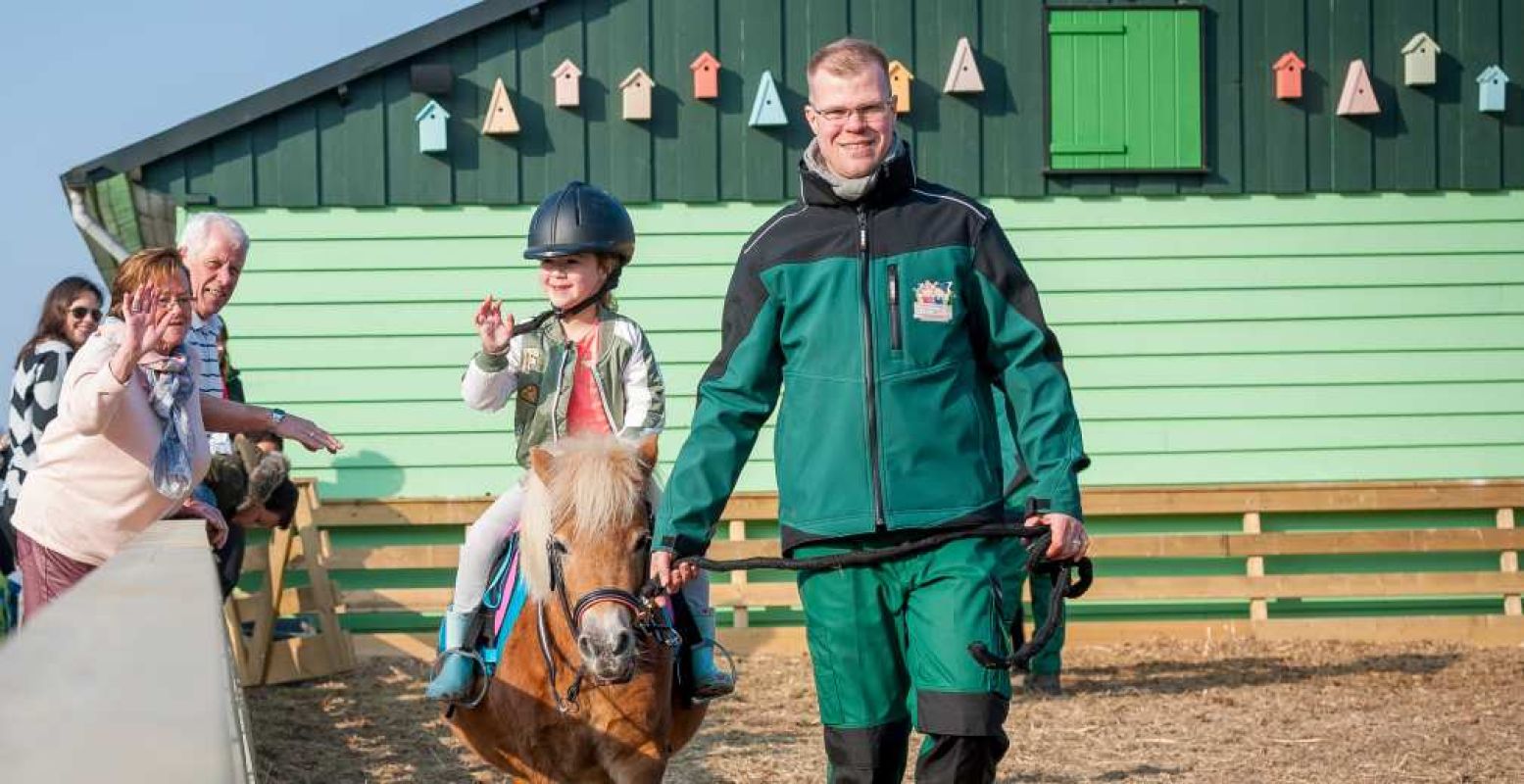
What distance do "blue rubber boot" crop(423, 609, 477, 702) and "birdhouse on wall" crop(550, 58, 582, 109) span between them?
25.2 feet

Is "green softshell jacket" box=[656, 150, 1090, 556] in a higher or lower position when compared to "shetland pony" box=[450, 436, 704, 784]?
higher

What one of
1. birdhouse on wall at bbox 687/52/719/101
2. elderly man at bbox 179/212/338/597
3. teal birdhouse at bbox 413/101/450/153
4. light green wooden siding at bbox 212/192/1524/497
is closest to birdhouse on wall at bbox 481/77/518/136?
teal birdhouse at bbox 413/101/450/153

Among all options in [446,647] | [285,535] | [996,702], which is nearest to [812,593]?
[996,702]

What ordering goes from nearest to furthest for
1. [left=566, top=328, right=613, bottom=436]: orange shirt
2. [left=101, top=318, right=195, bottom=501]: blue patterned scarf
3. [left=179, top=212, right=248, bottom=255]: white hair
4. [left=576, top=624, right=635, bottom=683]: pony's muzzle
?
[left=576, top=624, right=635, bottom=683]: pony's muzzle → [left=101, top=318, right=195, bottom=501]: blue patterned scarf → [left=566, top=328, right=613, bottom=436]: orange shirt → [left=179, top=212, right=248, bottom=255]: white hair

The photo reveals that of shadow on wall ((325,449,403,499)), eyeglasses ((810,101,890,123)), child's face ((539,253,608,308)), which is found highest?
eyeglasses ((810,101,890,123))

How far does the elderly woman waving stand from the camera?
17.2ft

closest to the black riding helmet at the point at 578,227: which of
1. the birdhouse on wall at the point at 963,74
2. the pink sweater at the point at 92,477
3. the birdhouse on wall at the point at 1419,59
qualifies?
the pink sweater at the point at 92,477

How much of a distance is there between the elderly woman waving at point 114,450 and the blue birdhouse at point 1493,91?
35.5ft

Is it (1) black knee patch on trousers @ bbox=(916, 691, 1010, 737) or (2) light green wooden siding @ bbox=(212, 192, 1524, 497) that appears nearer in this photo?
(1) black knee patch on trousers @ bbox=(916, 691, 1010, 737)

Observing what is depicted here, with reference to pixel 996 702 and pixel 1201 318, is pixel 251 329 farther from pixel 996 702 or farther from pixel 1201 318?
pixel 996 702

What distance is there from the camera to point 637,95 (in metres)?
13.2

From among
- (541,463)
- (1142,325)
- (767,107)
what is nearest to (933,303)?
(541,463)

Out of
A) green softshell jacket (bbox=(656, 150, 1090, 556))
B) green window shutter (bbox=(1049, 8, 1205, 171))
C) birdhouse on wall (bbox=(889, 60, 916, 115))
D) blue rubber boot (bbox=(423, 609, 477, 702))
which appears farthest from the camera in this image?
green window shutter (bbox=(1049, 8, 1205, 171))

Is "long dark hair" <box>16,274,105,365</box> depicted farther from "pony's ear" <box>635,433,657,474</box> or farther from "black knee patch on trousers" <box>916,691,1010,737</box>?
"black knee patch on trousers" <box>916,691,1010,737</box>
